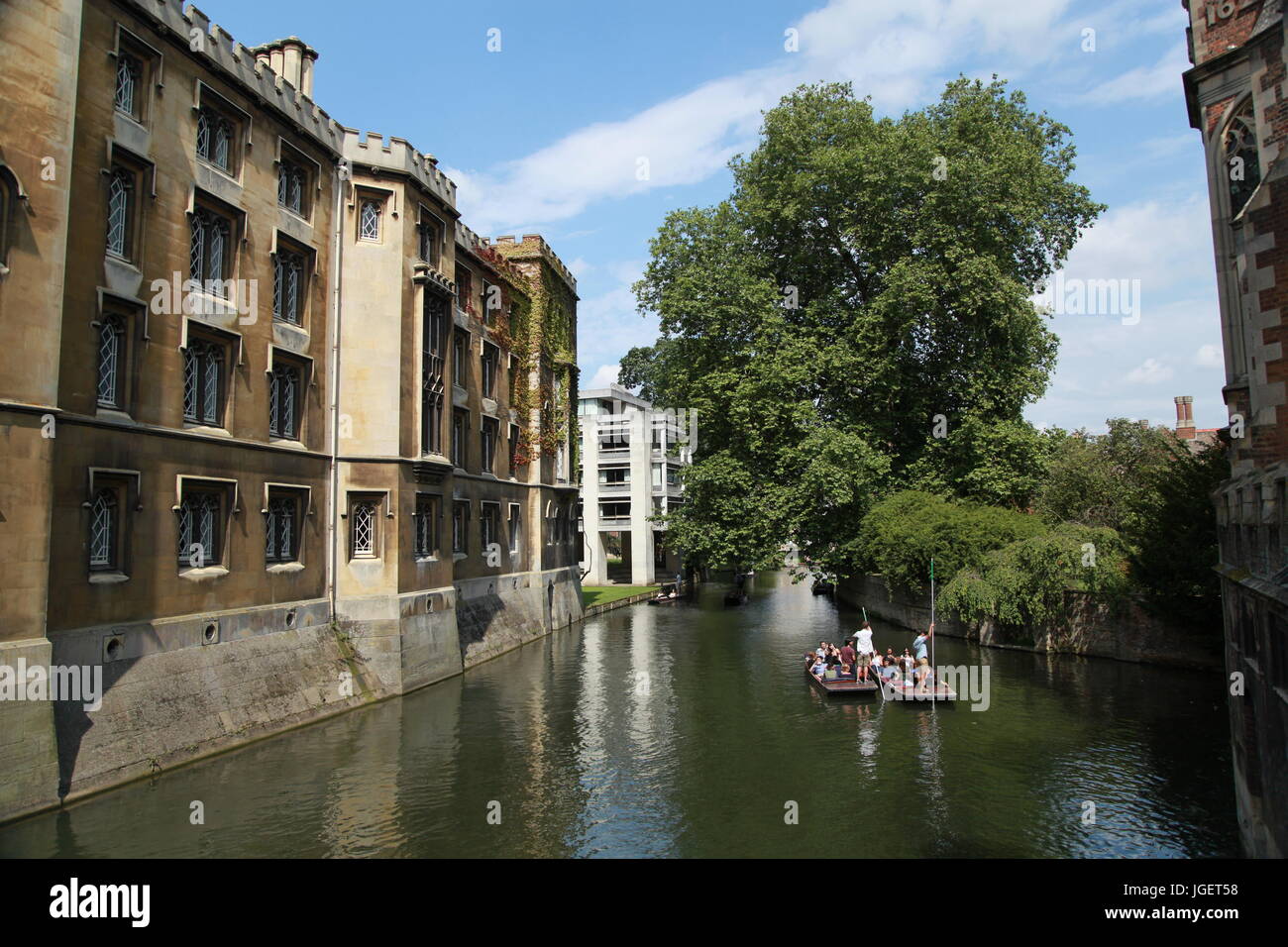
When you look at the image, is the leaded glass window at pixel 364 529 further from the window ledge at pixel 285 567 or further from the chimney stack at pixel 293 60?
the chimney stack at pixel 293 60

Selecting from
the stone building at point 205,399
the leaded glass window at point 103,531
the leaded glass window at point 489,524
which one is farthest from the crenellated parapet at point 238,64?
the leaded glass window at point 489,524

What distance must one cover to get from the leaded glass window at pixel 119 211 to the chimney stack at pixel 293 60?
951 centimetres

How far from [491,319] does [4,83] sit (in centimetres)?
2335

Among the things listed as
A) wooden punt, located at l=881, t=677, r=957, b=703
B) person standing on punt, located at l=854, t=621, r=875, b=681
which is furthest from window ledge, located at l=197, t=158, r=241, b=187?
wooden punt, located at l=881, t=677, r=957, b=703

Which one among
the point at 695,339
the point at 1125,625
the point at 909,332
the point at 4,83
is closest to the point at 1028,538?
the point at 1125,625

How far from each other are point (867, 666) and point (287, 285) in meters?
21.6

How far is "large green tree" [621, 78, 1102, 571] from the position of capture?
1460 inches

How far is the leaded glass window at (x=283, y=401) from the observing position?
2225 centimetres

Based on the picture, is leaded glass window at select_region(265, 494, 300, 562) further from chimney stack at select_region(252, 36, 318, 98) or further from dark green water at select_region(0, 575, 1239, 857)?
chimney stack at select_region(252, 36, 318, 98)

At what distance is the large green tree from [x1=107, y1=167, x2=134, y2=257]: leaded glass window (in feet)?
90.8

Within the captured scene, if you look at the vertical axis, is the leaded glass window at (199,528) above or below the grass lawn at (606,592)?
above

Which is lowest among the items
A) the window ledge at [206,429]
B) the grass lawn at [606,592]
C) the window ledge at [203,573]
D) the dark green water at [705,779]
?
the dark green water at [705,779]

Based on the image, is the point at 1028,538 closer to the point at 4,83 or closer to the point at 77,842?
the point at 77,842
